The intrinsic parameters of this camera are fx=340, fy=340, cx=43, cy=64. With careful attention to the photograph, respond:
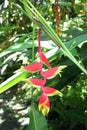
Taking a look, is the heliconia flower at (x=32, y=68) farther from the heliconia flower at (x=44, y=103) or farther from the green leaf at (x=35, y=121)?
the green leaf at (x=35, y=121)

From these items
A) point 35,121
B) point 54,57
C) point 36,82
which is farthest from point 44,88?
point 54,57

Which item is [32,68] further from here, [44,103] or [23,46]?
[23,46]

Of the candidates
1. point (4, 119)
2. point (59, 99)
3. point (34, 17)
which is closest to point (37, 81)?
point (34, 17)

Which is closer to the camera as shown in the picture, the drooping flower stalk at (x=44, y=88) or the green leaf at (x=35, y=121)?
the drooping flower stalk at (x=44, y=88)

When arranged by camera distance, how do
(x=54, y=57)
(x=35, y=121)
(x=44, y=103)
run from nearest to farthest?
(x=44, y=103) < (x=35, y=121) < (x=54, y=57)

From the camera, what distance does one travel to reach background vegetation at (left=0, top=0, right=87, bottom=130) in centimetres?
89

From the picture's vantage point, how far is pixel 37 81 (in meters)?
0.33

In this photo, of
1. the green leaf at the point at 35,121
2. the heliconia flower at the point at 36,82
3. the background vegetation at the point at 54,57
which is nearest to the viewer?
the heliconia flower at the point at 36,82

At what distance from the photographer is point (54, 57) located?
0.62m

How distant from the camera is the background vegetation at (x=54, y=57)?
2.93ft

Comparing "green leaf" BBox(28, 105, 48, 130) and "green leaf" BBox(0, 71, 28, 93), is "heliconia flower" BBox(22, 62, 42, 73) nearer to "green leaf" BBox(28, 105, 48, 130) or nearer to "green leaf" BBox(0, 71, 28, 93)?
"green leaf" BBox(0, 71, 28, 93)

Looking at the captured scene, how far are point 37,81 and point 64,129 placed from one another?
180 centimetres

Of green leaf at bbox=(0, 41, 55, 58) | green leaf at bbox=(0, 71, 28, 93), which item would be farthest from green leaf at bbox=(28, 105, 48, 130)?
green leaf at bbox=(0, 41, 55, 58)

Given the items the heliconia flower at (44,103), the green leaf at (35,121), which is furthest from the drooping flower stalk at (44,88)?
the green leaf at (35,121)
